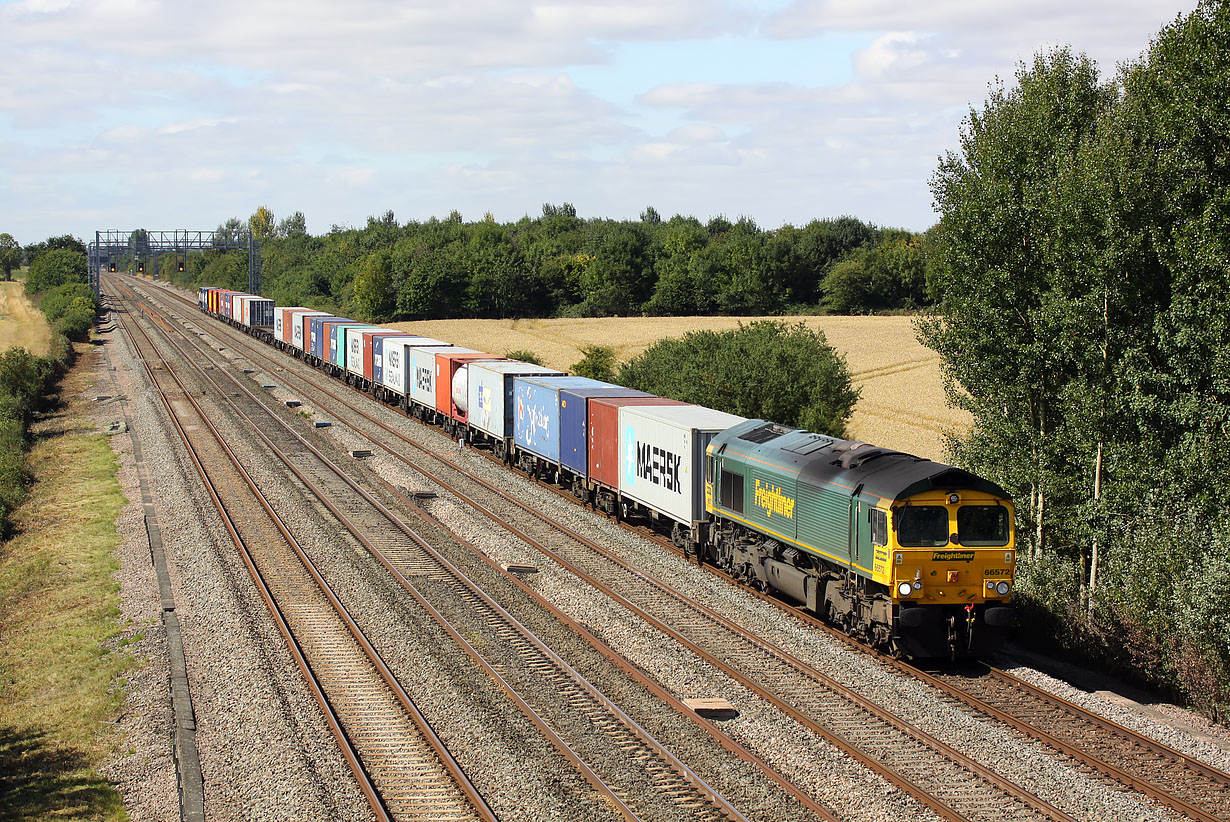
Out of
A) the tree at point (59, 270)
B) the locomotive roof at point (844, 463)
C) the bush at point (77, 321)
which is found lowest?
the locomotive roof at point (844, 463)

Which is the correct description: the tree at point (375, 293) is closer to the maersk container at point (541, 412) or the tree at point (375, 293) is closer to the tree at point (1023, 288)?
the maersk container at point (541, 412)

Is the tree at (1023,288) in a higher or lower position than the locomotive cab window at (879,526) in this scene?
higher

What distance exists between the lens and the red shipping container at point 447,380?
40.5 meters

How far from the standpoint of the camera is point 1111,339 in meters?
20.8

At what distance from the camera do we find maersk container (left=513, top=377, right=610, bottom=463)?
31594mm

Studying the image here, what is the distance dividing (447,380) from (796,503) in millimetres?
24062

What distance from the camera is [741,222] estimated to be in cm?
14725

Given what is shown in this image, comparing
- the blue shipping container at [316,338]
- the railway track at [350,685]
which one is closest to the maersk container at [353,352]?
the blue shipping container at [316,338]

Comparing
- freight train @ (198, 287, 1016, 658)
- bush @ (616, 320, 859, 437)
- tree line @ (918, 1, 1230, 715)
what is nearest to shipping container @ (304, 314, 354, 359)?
freight train @ (198, 287, 1016, 658)

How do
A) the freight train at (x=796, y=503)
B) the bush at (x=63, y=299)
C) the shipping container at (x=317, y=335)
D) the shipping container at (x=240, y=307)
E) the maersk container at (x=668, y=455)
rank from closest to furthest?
1. the freight train at (x=796, y=503)
2. the maersk container at (x=668, y=455)
3. the shipping container at (x=317, y=335)
4. the shipping container at (x=240, y=307)
5. the bush at (x=63, y=299)

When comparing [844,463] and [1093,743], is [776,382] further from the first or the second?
[1093,743]

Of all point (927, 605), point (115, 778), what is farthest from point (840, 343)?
point (115, 778)

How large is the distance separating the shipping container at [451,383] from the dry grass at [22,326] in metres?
39.2

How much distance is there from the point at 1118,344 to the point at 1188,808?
10.8m
